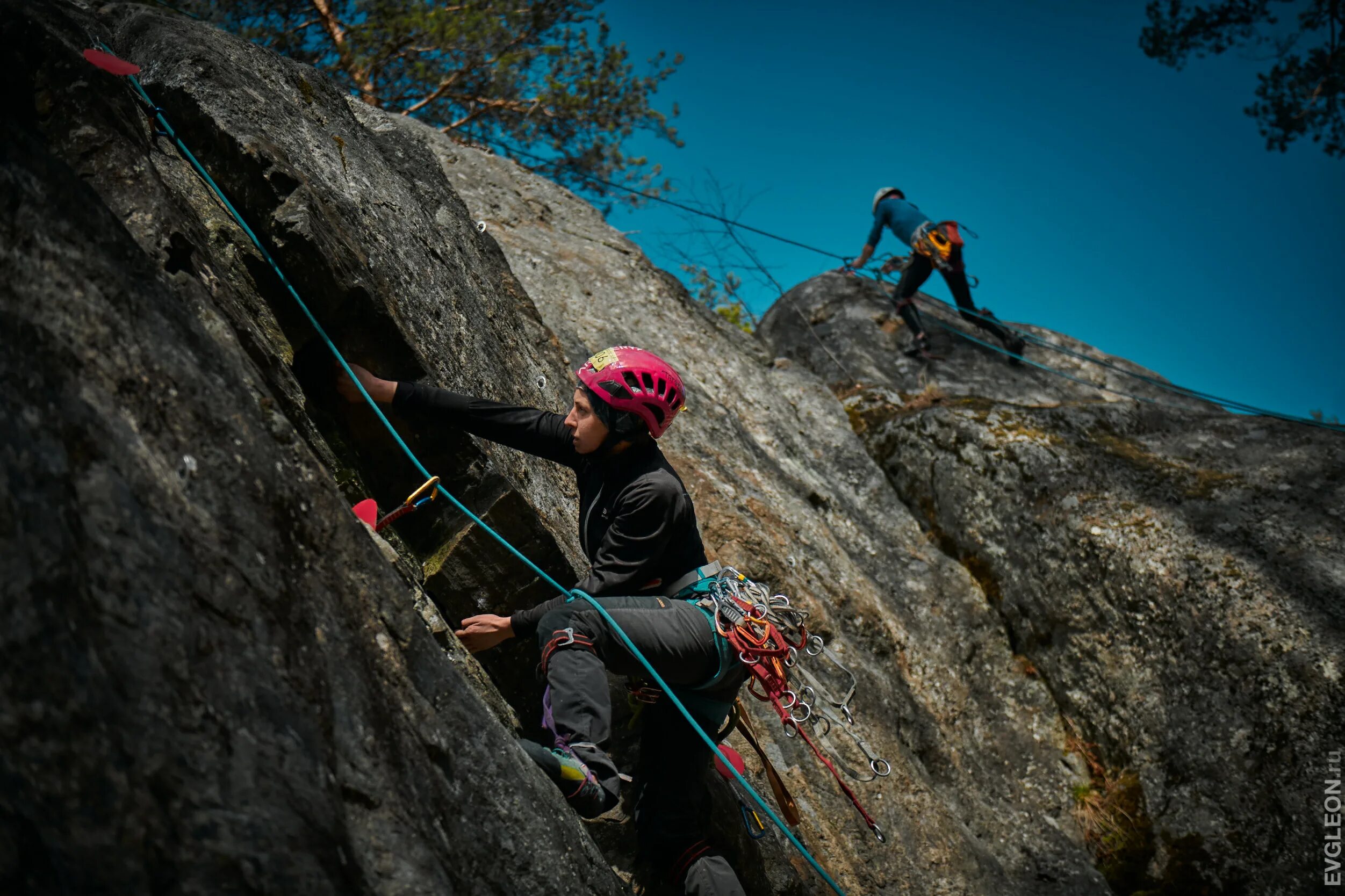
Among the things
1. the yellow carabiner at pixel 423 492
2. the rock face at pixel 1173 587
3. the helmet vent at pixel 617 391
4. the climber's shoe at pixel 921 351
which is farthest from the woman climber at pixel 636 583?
the climber's shoe at pixel 921 351

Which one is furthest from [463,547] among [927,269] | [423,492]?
[927,269]

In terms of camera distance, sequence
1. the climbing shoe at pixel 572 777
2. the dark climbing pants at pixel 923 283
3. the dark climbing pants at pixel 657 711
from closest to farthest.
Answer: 1. the climbing shoe at pixel 572 777
2. the dark climbing pants at pixel 657 711
3. the dark climbing pants at pixel 923 283

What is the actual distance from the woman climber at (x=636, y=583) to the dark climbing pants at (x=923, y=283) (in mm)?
8122

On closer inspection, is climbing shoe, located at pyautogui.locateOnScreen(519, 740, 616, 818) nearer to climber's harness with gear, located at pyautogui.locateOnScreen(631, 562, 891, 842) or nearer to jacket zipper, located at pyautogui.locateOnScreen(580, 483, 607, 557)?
climber's harness with gear, located at pyautogui.locateOnScreen(631, 562, 891, 842)

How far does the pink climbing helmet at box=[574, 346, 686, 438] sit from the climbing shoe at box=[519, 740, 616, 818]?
1717 millimetres

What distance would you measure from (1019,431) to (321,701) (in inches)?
317

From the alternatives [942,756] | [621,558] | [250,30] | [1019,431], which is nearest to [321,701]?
[621,558]

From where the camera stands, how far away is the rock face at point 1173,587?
6.70 metres

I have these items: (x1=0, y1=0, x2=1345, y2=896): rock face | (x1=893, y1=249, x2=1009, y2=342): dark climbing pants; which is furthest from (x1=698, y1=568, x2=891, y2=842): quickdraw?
(x1=893, y1=249, x2=1009, y2=342): dark climbing pants

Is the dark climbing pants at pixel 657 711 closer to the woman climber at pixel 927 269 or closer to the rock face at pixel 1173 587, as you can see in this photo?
the rock face at pixel 1173 587

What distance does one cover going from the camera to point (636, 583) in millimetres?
4391

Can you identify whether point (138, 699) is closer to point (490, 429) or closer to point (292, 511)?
point (292, 511)

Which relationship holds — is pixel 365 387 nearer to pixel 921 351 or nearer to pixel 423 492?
pixel 423 492

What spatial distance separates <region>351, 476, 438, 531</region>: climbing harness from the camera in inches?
161
